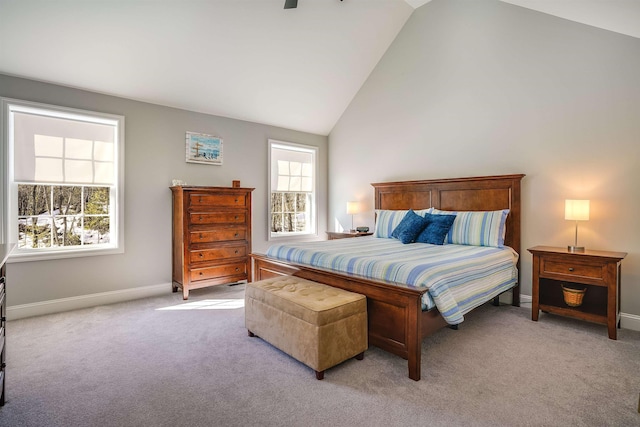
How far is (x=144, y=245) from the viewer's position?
4223mm

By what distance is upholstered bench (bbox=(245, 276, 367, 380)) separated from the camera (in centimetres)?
217

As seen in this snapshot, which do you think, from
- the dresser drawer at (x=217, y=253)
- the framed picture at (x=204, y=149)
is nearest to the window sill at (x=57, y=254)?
the dresser drawer at (x=217, y=253)

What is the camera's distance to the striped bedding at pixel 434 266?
233cm

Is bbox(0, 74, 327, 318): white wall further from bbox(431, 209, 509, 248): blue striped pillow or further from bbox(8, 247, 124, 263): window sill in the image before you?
bbox(431, 209, 509, 248): blue striped pillow

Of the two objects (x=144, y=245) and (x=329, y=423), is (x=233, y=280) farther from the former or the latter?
(x=329, y=423)

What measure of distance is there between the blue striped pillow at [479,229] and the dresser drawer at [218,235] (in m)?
2.66

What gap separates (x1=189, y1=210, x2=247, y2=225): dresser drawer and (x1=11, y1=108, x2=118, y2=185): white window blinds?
1.07 meters

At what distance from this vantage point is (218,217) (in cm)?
431

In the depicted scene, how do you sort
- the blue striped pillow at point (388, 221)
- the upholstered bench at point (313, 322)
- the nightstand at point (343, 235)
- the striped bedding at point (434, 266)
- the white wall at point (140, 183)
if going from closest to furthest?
1. the upholstered bench at point (313, 322)
2. the striped bedding at point (434, 266)
3. the white wall at point (140, 183)
4. the blue striped pillow at point (388, 221)
5. the nightstand at point (343, 235)

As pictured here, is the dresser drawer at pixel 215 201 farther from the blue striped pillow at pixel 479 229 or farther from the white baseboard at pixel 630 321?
the white baseboard at pixel 630 321

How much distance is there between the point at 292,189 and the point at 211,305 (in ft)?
8.47

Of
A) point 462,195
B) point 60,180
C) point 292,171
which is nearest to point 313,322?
point 462,195

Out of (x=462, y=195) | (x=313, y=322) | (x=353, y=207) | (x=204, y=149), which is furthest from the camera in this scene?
(x=353, y=207)

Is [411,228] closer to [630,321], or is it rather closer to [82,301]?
[630,321]
